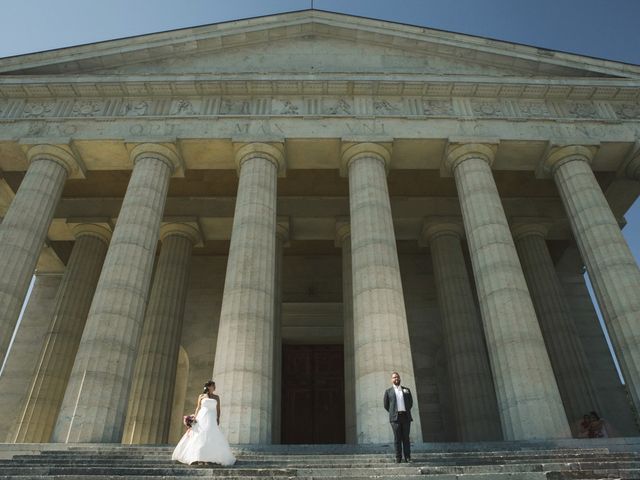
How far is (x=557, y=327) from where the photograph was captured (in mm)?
24672

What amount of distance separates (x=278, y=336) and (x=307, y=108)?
34.0 feet

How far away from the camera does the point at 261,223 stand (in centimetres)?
1988

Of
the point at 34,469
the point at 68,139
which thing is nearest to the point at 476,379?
the point at 34,469

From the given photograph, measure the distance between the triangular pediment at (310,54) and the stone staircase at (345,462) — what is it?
15.9m

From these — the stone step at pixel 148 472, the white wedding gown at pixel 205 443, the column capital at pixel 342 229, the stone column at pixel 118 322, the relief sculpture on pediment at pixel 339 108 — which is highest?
the relief sculpture on pediment at pixel 339 108

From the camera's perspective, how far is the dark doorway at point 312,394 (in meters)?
26.6

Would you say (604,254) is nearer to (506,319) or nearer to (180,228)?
(506,319)

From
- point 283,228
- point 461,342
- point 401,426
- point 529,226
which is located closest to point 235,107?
point 283,228

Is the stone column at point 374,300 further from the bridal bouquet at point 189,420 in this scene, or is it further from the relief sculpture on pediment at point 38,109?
the relief sculpture on pediment at point 38,109

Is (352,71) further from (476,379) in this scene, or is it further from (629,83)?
(476,379)

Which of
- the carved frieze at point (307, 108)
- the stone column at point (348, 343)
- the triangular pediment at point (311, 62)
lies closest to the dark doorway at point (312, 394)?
the stone column at point (348, 343)

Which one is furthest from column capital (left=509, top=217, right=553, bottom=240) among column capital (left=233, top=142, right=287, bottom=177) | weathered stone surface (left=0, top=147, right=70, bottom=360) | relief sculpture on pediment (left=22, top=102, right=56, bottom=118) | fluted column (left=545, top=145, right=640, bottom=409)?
relief sculpture on pediment (left=22, top=102, right=56, bottom=118)

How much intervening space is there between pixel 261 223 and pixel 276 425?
28.4 feet

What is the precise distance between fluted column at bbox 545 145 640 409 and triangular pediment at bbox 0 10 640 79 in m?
4.77
